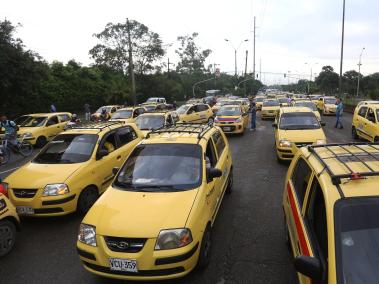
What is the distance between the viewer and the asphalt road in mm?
4773

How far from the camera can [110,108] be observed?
27.4m

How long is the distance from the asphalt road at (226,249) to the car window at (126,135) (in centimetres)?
251

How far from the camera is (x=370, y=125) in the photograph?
13648 mm

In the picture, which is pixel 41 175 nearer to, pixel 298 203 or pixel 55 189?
pixel 55 189

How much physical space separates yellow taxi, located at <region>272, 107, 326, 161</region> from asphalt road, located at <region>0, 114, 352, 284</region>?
236 centimetres

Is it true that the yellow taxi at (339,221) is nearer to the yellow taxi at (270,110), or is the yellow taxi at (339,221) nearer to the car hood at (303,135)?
Answer: the car hood at (303,135)

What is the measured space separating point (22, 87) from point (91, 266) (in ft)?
66.3

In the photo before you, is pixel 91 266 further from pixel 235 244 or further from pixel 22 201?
pixel 22 201

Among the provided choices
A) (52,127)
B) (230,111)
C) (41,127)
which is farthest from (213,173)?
(230,111)

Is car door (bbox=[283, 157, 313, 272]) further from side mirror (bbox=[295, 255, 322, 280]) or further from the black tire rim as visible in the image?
the black tire rim

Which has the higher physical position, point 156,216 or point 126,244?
point 156,216

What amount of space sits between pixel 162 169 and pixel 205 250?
5.00ft

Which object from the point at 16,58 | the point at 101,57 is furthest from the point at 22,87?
the point at 101,57

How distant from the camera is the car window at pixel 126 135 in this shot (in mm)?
8907
